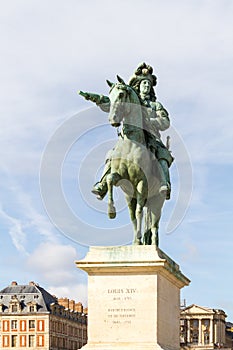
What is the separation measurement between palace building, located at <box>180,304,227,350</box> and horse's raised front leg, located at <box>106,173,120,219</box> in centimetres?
16511

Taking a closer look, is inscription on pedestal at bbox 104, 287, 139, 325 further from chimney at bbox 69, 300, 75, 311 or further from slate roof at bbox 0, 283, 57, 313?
chimney at bbox 69, 300, 75, 311

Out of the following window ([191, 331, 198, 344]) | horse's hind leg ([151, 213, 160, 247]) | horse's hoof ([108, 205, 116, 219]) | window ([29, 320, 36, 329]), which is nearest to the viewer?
horse's hoof ([108, 205, 116, 219])

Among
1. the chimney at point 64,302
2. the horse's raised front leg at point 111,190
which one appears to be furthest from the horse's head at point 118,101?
the chimney at point 64,302

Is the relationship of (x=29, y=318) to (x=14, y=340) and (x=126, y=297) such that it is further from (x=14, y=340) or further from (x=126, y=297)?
(x=126, y=297)

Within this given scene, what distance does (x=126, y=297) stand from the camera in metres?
19.0

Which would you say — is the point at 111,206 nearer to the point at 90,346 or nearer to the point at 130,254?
the point at 130,254

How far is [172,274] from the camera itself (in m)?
20.0

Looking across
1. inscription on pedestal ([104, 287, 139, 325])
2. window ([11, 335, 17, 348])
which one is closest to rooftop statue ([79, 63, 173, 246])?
inscription on pedestal ([104, 287, 139, 325])

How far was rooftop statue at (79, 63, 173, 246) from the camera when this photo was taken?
64.3ft

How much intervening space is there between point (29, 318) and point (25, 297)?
3.08 m

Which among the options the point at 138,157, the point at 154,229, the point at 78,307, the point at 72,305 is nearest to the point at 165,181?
the point at 138,157

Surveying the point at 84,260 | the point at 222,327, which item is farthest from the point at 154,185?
the point at 222,327

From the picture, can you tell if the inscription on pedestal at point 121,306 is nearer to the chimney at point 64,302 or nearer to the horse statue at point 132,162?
the horse statue at point 132,162

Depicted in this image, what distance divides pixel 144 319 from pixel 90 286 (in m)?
1.32
